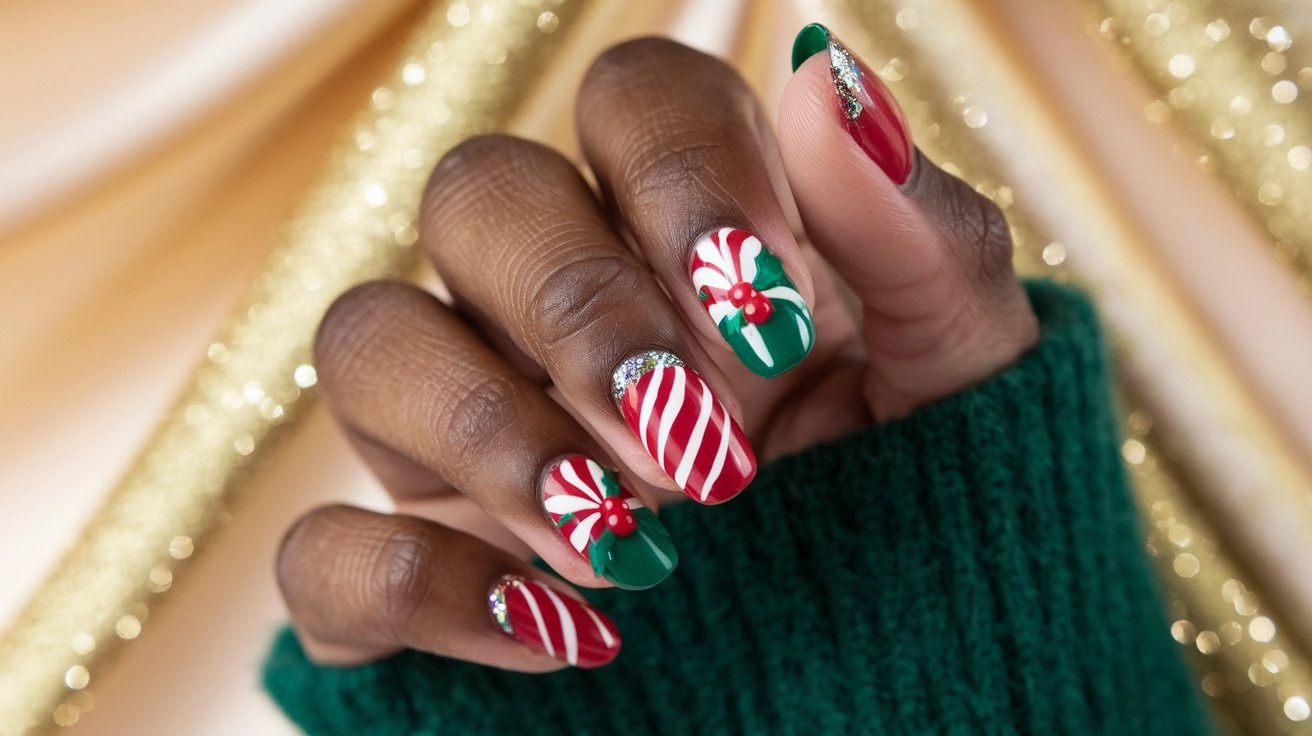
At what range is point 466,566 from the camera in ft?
2.05

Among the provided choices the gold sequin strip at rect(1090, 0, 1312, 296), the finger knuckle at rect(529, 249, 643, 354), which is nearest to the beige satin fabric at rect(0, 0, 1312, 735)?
the gold sequin strip at rect(1090, 0, 1312, 296)

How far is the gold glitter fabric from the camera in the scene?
2.92 ft

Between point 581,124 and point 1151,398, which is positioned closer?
point 581,124

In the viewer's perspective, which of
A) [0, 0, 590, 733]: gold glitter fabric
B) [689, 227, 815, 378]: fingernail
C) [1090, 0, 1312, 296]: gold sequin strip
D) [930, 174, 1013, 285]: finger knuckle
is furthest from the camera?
[0, 0, 590, 733]: gold glitter fabric

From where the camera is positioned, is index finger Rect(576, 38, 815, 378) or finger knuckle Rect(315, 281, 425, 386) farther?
finger knuckle Rect(315, 281, 425, 386)

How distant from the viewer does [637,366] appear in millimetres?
510

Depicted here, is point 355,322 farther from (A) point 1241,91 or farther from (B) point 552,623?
(A) point 1241,91

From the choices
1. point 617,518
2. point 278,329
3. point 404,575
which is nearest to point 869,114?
point 617,518

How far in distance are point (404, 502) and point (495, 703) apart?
0.57 ft

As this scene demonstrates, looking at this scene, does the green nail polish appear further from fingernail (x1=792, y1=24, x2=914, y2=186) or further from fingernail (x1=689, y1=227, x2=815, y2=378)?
fingernail (x1=689, y1=227, x2=815, y2=378)

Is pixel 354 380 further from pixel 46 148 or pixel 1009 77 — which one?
pixel 1009 77

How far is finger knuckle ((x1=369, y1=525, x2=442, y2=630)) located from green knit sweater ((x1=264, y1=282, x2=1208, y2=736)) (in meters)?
0.07

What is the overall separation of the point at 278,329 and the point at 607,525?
50 centimetres

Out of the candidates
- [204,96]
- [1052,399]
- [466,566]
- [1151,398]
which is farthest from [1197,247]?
[204,96]
